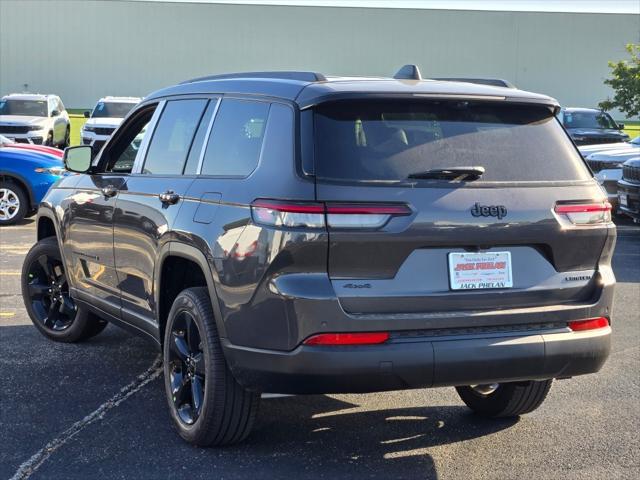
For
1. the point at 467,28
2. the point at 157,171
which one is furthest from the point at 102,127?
the point at 467,28

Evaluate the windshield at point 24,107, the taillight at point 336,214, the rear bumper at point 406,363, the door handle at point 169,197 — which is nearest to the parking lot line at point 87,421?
Answer: the rear bumper at point 406,363

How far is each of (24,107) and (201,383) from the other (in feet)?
86.2

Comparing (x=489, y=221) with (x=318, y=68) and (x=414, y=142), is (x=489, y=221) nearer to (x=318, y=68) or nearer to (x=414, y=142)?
(x=414, y=142)

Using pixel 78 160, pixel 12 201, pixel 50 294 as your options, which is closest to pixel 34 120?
pixel 12 201

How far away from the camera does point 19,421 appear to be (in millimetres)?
4973

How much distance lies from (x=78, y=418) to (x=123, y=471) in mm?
851

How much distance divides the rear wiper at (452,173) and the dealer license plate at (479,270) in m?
0.34

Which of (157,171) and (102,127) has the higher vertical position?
(157,171)

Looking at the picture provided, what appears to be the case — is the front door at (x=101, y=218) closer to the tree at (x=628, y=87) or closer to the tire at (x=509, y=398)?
the tire at (x=509, y=398)

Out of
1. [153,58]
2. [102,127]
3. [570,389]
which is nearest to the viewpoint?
[570,389]

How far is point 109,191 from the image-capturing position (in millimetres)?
5637

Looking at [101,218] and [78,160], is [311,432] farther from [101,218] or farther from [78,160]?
[78,160]

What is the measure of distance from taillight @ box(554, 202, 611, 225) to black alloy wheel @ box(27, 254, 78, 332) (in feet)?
12.8

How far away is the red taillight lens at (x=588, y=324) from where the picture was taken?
4285 millimetres
